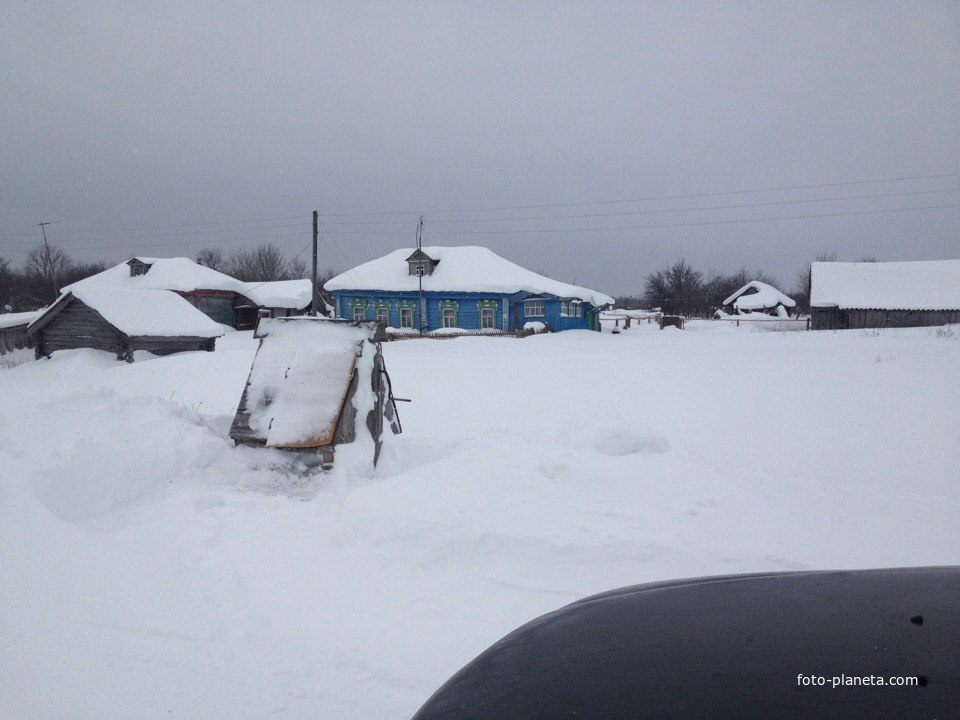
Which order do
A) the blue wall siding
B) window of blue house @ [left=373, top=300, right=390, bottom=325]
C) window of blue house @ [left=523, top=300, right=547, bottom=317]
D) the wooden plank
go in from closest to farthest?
the wooden plank
the blue wall siding
window of blue house @ [left=523, top=300, right=547, bottom=317]
window of blue house @ [left=373, top=300, right=390, bottom=325]

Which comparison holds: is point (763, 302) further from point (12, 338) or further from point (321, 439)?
point (12, 338)

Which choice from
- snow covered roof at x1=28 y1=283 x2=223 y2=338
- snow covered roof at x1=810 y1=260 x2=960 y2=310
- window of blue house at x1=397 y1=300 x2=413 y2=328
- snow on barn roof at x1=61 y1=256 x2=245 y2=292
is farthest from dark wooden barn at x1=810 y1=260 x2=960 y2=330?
snow on barn roof at x1=61 y1=256 x2=245 y2=292

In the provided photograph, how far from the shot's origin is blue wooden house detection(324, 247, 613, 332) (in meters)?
33.0

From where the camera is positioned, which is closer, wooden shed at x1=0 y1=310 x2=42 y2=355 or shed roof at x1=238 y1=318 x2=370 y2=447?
shed roof at x1=238 y1=318 x2=370 y2=447

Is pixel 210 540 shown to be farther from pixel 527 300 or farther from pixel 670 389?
pixel 527 300

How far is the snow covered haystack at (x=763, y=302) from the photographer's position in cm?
5581

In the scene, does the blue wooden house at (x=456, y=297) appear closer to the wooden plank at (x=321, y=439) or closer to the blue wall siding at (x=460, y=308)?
the blue wall siding at (x=460, y=308)

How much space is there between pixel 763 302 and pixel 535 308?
116 ft

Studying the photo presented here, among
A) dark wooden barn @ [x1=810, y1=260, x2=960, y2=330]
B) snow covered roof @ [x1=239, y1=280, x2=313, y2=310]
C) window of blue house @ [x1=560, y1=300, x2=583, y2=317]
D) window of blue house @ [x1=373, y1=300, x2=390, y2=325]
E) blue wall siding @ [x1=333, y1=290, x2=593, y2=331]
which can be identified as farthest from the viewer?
snow covered roof @ [x1=239, y1=280, x2=313, y2=310]

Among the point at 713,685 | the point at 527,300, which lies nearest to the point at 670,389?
the point at 713,685

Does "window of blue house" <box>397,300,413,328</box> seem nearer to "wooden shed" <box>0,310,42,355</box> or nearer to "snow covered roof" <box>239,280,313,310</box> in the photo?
"snow covered roof" <box>239,280,313,310</box>

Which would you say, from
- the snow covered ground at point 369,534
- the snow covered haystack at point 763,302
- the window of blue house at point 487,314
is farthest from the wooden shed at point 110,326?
the snow covered haystack at point 763,302

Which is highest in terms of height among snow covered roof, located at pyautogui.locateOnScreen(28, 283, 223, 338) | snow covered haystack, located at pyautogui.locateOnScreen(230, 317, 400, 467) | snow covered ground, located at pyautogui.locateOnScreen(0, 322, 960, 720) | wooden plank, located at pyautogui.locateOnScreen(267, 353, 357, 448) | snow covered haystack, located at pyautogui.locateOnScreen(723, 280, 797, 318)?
snow covered haystack, located at pyautogui.locateOnScreen(723, 280, 797, 318)

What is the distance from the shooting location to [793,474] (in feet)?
20.7
